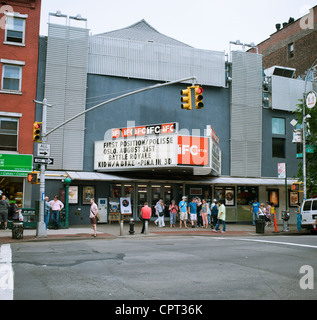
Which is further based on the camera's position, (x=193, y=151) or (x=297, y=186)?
(x=297, y=186)

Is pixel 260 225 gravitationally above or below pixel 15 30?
below

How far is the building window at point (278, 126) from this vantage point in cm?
3056

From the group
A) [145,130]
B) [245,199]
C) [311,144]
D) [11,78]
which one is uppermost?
[11,78]

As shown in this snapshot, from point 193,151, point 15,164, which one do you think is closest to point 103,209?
point 15,164

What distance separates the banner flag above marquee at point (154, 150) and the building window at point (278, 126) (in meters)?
8.10

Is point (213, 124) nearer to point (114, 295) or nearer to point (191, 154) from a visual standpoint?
point (191, 154)

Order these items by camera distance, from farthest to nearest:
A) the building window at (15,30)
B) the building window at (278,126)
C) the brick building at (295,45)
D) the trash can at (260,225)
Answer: the brick building at (295,45)
the building window at (278,126)
the building window at (15,30)
the trash can at (260,225)

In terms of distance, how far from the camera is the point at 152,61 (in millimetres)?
26922

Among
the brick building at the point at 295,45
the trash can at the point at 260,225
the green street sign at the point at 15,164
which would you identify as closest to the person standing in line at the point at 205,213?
the trash can at the point at 260,225

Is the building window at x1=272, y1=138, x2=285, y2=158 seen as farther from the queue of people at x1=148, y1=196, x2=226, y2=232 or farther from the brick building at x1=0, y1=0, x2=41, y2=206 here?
the brick building at x1=0, y1=0, x2=41, y2=206

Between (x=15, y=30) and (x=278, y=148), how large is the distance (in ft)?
70.7

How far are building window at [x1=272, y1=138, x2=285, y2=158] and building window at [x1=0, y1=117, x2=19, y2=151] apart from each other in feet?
64.6

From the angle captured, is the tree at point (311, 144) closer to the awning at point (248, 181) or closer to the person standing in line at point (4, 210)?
the awning at point (248, 181)

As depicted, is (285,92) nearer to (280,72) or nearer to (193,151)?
(280,72)
